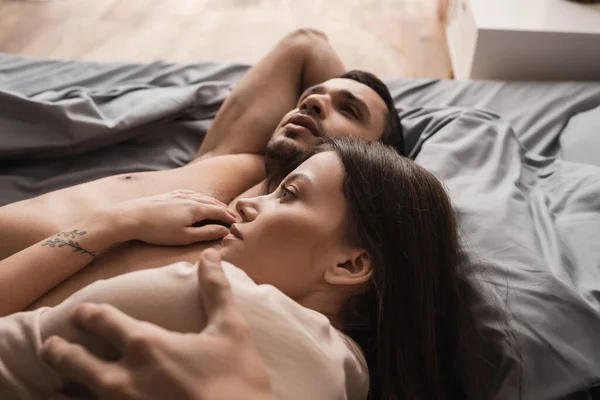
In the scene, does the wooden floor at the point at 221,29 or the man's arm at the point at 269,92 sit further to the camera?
the wooden floor at the point at 221,29

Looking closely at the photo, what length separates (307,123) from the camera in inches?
48.8

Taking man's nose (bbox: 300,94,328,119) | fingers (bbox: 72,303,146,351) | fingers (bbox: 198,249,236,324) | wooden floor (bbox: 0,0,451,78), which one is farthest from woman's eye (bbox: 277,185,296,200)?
wooden floor (bbox: 0,0,451,78)

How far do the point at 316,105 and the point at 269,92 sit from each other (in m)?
0.29

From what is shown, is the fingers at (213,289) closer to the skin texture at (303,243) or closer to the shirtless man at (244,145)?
the skin texture at (303,243)

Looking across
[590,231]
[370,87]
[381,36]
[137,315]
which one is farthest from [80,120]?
[381,36]

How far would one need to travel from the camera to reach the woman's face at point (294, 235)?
81 cm

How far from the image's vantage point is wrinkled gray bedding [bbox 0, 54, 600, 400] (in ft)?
2.74

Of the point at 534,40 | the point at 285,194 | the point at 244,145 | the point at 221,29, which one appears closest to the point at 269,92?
the point at 244,145

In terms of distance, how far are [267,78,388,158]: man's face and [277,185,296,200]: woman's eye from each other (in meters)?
0.35

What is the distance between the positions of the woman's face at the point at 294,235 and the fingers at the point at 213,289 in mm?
171

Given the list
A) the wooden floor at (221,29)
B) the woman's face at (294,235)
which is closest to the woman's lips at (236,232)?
the woman's face at (294,235)

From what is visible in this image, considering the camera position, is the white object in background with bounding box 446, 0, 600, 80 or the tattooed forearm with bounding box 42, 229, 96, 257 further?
the white object in background with bounding box 446, 0, 600, 80

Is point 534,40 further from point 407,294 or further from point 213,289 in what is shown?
point 213,289

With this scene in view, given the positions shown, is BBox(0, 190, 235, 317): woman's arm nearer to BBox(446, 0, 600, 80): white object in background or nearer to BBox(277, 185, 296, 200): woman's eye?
BBox(277, 185, 296, 200): woman's eye
